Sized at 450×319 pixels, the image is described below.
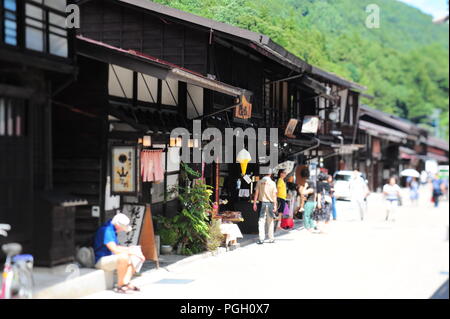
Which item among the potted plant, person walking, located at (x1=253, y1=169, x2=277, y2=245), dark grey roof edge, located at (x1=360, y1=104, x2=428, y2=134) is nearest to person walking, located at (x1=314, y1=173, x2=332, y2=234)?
person walking, located at (x1=253, y1=169, x2=277, y2=245)

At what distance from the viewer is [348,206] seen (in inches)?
1089

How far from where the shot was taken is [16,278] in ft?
31.2

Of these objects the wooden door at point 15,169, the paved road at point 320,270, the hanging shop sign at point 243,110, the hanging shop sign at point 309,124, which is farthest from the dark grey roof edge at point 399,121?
the wooden door at point 15,169

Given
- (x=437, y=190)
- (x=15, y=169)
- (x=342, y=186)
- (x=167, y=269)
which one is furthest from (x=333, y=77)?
(x=15, y=169)

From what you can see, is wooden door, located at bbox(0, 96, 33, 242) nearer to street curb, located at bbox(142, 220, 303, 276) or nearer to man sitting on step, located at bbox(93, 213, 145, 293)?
man sitting on step, located at bbox(93, 213, 145, 293)

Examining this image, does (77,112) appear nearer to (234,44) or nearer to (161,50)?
(161,50)

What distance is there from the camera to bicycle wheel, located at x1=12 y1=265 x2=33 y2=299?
9516mm

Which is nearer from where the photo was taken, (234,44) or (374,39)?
(234,44)

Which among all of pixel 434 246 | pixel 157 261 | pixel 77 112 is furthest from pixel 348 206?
pixel 77 112

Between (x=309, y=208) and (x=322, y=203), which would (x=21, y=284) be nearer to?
(x=309, y=208)

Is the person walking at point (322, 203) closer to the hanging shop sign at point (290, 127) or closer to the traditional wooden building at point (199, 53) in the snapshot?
the traditional wooden building at point (199, 53)

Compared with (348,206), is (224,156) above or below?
above

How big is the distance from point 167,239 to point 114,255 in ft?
14.6

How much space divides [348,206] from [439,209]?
8.89m
